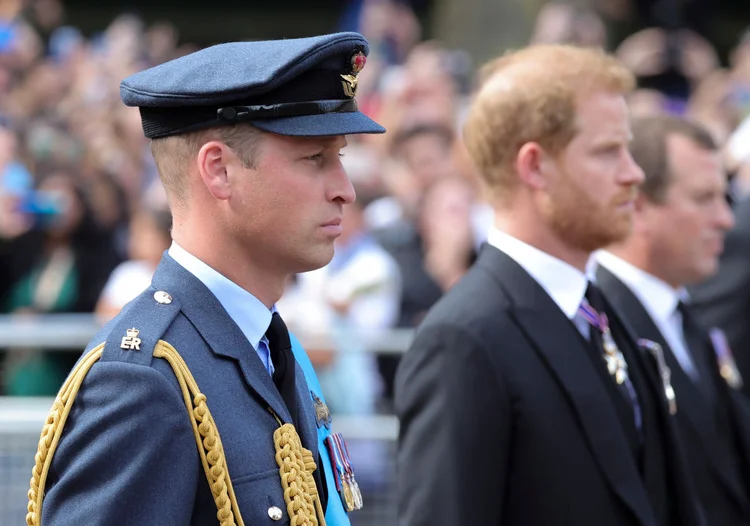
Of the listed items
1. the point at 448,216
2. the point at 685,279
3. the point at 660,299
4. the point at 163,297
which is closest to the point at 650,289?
the point at 660,299

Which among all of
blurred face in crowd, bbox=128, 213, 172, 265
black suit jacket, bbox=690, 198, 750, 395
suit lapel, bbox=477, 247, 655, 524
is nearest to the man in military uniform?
suit lapel, bbox=477, 247, 655, 524

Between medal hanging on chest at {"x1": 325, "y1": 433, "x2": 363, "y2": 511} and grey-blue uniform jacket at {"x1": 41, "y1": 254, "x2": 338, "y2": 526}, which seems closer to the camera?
grey-blue uniform jacket at {"x1": 41, "y1": 254, "x2": 338, "y2": 526}

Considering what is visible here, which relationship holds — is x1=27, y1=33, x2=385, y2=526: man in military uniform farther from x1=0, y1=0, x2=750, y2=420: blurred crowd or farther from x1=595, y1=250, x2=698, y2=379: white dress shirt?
x1=0, y1=0, x2=750, y2=420: blurred crowd

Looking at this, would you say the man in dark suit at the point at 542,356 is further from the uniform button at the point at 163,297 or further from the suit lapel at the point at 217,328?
the uniform button at the point at 163,297

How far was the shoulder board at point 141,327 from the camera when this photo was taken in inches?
89.3

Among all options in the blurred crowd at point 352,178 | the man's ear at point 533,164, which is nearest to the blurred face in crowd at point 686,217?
the man's ear at point 533,164

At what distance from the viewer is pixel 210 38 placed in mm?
17953

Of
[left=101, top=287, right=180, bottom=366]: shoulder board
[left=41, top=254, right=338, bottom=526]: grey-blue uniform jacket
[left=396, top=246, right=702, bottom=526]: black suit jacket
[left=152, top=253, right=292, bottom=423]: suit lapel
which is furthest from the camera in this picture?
[left=396, top=246, right=702, bottom=526]: black suit jacket

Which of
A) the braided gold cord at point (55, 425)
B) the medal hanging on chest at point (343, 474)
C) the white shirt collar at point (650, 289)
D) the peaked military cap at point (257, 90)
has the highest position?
the peaked military cap at point (257, 90)

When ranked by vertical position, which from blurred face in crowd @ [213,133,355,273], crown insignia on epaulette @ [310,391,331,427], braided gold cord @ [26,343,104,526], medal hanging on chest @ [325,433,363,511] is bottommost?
medal hanging on chest @ [325,433,363,511]

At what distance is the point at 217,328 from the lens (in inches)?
95.5

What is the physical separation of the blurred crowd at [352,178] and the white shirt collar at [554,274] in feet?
9.49

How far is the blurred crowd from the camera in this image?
22.3 feet

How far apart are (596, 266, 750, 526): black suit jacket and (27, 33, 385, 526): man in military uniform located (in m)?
1.88
